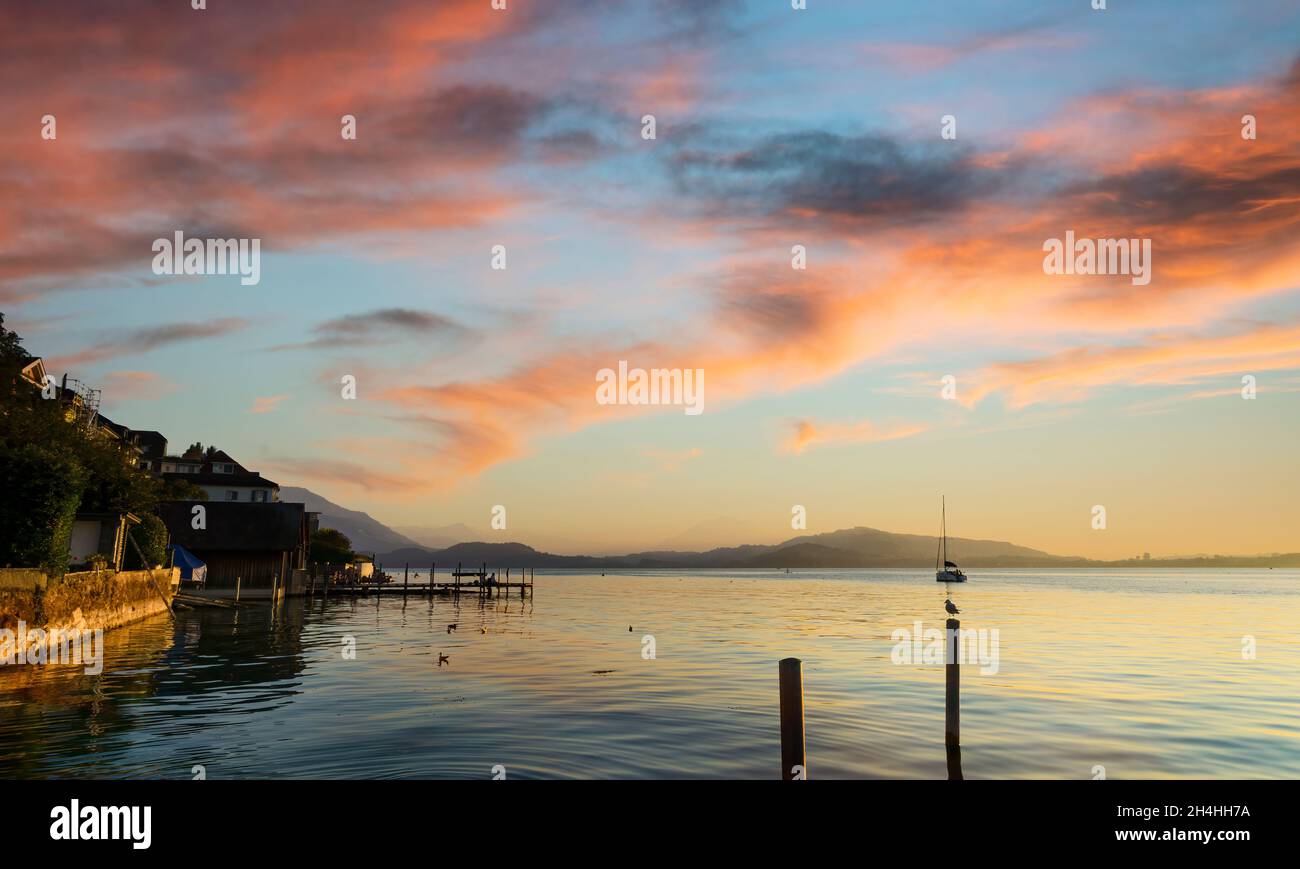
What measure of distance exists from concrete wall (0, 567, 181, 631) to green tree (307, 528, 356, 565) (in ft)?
210

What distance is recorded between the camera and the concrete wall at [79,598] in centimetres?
2738

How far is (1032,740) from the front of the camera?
20.4m

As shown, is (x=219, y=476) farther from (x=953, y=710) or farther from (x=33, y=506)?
(x=953, y=710)

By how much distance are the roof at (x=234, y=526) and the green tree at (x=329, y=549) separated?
3881 cm

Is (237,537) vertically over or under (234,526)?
under

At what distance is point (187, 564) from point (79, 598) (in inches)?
1206

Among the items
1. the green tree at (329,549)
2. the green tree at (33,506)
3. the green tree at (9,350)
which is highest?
the green tree at (9,350)

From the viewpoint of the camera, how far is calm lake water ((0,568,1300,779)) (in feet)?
56.6

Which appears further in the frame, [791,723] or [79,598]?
[79,598]

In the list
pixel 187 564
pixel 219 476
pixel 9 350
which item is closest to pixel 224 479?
pixel 219 476

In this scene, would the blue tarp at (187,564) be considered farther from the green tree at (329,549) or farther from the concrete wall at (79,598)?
the green tree at (329,549)

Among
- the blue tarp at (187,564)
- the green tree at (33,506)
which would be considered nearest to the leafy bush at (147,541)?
the blue tarp at (187,564)

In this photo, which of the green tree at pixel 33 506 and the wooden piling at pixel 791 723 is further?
the green tree at pixel 33 506

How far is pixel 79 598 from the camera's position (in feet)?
112
